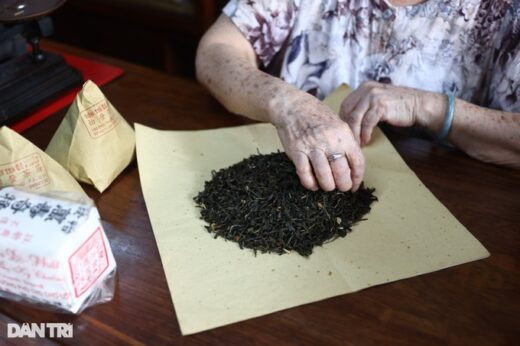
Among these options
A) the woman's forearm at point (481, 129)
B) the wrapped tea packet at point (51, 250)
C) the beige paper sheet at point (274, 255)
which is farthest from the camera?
the woman's forearm at point (481, 129)

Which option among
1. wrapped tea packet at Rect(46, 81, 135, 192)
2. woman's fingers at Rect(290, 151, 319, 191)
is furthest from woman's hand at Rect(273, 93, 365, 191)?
wrapped tea packet at Rect(46, 81, 135, 192)

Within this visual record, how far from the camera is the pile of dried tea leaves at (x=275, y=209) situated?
3.26 feet

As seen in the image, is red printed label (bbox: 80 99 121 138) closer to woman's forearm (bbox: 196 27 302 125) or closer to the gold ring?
woman's forearm (bbox: 196 27 302 125)

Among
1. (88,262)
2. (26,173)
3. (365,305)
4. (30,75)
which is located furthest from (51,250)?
(30,75)

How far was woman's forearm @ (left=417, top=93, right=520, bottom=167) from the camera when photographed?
1.21 m

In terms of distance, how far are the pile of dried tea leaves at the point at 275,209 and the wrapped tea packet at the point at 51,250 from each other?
272 millimetres

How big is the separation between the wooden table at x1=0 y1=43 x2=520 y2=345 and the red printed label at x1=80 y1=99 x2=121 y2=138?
13 centimetres

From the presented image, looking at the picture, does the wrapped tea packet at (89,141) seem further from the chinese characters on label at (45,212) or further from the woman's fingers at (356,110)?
the woman's fingers at (356,110)

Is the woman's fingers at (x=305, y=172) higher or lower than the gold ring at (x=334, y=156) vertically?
lower

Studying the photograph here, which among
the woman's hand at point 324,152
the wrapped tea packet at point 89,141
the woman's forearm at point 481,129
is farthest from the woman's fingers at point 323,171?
the wrapped tea packet at point 89,141

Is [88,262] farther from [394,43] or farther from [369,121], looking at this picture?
[394,43]

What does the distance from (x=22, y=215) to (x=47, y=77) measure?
744 mm

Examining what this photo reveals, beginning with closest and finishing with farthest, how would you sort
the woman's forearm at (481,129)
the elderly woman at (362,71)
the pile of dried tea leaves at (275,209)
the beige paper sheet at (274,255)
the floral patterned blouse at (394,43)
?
the beige paper sheet at (274,255) → the pile of dried tea leaves at (275,209) → the elderly woman at (362,71) → the woman's forearm at (481,129) → the floral patterned blouse at (394,43)

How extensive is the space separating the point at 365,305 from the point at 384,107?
547 millimetres
